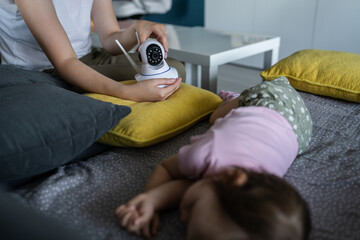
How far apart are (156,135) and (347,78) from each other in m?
0.68

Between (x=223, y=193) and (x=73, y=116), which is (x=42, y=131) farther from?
(x=223, y=193)

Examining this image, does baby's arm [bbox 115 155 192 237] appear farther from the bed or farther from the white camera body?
the white camera body

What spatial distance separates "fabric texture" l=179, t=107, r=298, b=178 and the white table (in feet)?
2.51

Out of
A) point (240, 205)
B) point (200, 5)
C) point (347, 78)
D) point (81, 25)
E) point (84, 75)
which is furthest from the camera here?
point (200, 5)

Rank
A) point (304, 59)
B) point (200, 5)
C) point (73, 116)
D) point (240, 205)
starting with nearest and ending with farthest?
point (240, 205), point (73, 116), point (304, 59), point (200, 5)

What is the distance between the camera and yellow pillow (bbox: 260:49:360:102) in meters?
1.04

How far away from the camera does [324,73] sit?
43.1 inches

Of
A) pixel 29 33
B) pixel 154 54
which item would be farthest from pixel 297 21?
pixel 29 33

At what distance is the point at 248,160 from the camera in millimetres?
547

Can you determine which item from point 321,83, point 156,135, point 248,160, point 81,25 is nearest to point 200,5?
point 81,25

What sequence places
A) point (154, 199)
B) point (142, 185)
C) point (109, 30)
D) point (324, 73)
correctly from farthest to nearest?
point (109, 30) → point (324, 73) → point (142, 185) → point (154, 199)

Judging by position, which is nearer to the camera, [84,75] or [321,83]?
[84,75]

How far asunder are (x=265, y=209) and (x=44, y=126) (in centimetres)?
44

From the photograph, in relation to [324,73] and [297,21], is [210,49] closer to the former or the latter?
[324,73]
